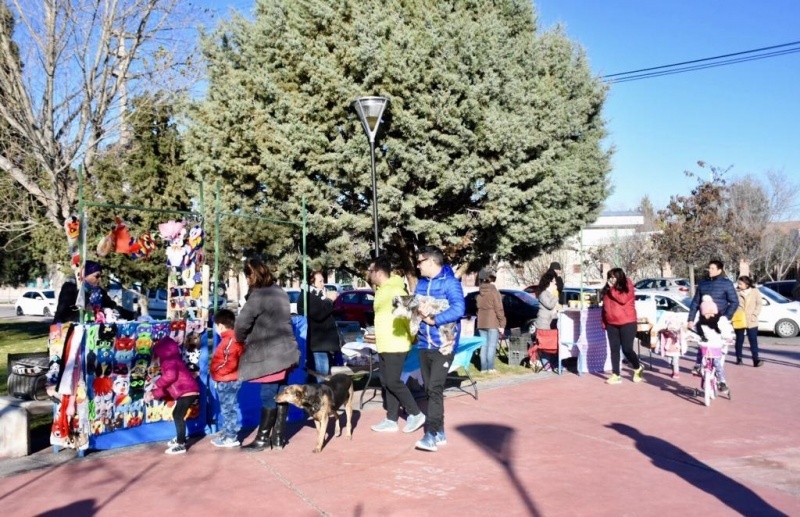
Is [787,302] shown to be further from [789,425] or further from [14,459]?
[14,459]

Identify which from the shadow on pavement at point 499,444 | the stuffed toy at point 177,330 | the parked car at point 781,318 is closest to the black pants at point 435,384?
the shadow on pavement at point 499,444

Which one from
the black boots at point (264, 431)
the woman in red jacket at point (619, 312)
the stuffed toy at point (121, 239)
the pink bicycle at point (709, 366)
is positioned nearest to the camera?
the black boots at point (264, 431)

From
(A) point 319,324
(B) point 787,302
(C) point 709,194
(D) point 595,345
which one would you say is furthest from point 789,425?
(C) point 709,194

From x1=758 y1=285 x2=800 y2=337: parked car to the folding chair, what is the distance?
10.4 metres

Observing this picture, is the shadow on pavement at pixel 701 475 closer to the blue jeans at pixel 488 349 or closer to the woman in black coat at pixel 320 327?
the woman in black coat at pixel 320 327

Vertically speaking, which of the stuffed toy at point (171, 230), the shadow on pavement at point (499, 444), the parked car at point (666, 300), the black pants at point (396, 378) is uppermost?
the stuffed toy at point (171, 230)

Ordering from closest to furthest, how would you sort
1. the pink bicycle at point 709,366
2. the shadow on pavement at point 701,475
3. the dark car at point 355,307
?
the shadow on pavement at point 701,475 → the pink bicycle at point 709,366 → the dark car at point 355,307

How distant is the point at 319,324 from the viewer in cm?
1021

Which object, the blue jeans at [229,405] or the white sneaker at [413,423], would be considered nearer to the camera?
the blue jeans at [229,405]

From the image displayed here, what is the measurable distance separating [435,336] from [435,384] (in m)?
0.46

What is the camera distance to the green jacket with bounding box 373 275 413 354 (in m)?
7.29

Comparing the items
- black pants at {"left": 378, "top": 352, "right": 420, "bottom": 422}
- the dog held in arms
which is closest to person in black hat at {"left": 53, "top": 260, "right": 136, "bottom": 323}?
black pants at {"left": 378, "top": 352, "right": 420, "bottom": 422}

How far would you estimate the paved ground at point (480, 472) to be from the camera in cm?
523

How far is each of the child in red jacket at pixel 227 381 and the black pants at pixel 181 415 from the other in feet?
1.05
